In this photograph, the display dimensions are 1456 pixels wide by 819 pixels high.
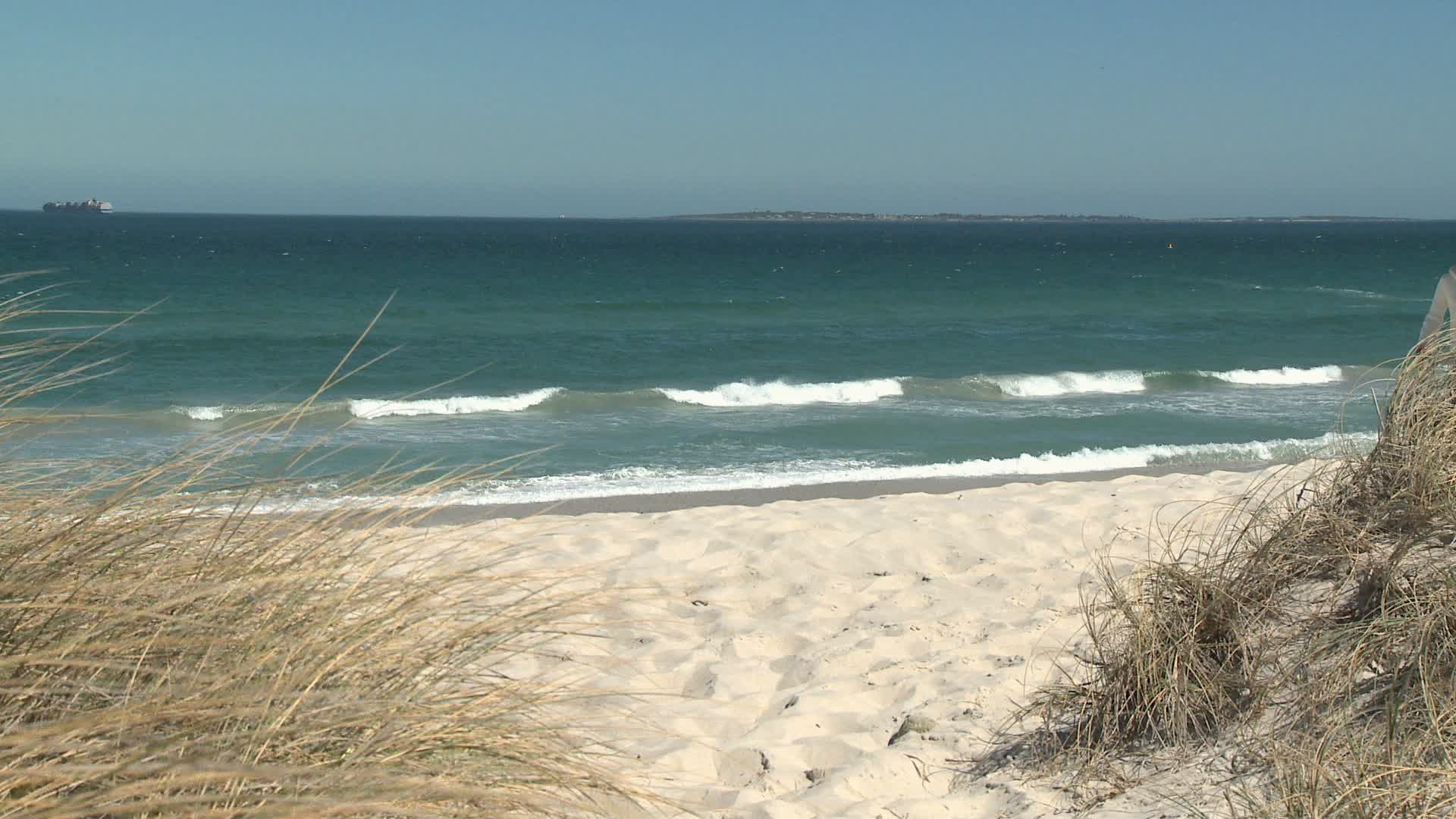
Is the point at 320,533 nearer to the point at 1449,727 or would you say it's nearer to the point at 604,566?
the point at 1449,727

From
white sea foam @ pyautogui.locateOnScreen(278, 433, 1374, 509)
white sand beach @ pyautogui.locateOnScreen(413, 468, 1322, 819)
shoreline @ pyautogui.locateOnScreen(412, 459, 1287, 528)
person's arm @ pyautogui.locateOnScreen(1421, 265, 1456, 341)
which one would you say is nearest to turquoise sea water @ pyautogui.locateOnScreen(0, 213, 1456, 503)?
white sea foam @ pyautogui.locateOnScreen(278, 433, 1374, 509)

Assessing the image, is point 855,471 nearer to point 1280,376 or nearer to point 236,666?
point 236,666

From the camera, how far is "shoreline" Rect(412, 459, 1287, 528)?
9.24 metres

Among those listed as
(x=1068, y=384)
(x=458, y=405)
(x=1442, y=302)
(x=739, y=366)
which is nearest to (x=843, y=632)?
(x=1442, y=302)

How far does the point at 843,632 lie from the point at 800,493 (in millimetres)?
4908

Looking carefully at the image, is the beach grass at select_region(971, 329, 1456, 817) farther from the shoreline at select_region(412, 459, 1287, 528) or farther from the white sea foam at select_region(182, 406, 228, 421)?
the white sea foam at select_region(182, 406, 228, 421)

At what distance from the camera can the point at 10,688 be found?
1871 mm

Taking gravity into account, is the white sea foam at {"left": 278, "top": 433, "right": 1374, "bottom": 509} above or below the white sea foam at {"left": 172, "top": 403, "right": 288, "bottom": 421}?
below

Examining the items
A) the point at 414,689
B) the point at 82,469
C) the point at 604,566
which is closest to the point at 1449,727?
the point at 414,689

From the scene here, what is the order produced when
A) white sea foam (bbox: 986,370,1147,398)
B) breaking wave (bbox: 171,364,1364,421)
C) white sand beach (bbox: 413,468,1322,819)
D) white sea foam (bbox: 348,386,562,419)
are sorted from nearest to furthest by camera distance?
white sand beach (bbox: 413,468,1322,819), white sea foam (bbox: 348,386,562,419), breaking wave (bbox: 171,364,1364,421), white sea foam (bbox: 986,370,1147,398)

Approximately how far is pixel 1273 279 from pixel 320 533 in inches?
2047

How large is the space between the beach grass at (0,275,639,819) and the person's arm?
3.61 metres

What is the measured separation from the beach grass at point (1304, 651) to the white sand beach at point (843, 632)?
269 mm

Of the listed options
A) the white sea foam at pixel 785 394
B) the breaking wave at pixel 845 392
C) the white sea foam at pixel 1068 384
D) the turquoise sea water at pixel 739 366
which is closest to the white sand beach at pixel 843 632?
the turquoise sea water at pixel 739 366
